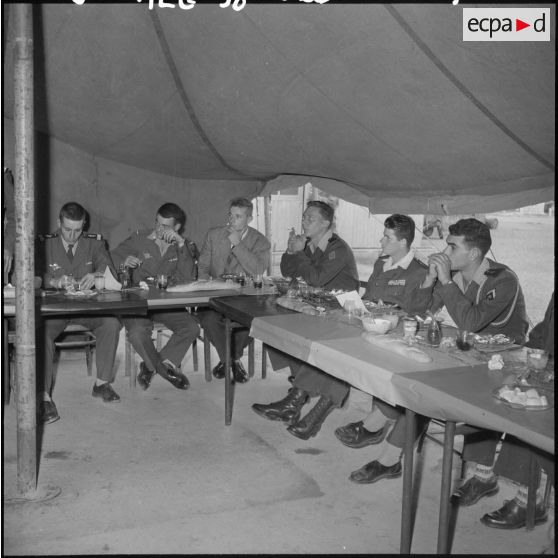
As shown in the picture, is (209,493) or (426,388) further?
(209,493)

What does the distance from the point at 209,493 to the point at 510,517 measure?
4.47 ft

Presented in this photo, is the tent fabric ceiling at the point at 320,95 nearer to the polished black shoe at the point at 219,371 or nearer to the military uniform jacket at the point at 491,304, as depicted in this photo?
the military uniform jacket at the point at 491,304

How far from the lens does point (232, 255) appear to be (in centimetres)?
500

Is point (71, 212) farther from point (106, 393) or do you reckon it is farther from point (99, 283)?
point (106, 393)

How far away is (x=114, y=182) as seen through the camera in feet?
18.7

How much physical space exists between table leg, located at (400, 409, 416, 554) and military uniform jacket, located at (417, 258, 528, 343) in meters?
1.04

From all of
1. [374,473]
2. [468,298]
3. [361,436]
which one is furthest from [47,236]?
[468,298]

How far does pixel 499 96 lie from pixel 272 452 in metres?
2.24

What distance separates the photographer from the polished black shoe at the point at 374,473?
9.93 feet

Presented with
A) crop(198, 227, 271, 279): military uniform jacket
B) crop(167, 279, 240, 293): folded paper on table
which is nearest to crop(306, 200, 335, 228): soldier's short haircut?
crop(198, 227, 271, 279): military uniform jacket

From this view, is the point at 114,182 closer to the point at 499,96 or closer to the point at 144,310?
the point at 144,310

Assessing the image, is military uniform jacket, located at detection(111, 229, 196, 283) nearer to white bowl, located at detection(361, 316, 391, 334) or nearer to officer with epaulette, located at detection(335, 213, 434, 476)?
officer with epaulette, located at detection(335, 213, 434, 476)

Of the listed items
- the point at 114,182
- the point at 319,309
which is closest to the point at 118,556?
the point at 319,309

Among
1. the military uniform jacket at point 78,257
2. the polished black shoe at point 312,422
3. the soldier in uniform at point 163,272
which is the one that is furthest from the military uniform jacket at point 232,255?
the polished black shoe at point 312,422
